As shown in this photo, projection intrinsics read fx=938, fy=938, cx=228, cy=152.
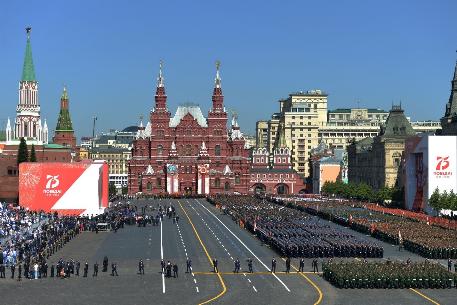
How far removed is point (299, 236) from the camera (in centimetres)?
6369

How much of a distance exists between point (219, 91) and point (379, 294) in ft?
376

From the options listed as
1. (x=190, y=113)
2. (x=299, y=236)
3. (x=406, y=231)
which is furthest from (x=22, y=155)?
(x=406, y=231)

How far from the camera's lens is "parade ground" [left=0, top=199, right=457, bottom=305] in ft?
131

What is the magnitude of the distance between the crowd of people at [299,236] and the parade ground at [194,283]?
93cm

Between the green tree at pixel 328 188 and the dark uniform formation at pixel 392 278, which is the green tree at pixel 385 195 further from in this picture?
the dark uniform formation at pixel 392 278

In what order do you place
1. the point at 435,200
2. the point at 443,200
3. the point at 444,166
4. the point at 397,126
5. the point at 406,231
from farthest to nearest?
the point at 397,126 → the point at 444,166 → the point at 435,200 → the point at 443,200 → the point at 406,231

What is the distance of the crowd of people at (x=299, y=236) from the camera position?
55.3 m

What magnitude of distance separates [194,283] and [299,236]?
2033cm

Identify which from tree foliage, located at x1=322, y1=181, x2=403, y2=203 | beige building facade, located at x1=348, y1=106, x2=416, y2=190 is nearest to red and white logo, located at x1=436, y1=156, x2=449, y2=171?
tree foliage, located at x1=322, y1=181, x2=403, y2=203

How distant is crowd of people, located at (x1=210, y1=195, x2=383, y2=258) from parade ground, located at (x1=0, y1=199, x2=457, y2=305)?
36.7 inches

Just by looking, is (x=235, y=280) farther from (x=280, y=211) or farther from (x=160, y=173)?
(x=160, y=173)

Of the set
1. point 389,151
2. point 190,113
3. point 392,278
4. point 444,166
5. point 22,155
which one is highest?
point 190,113

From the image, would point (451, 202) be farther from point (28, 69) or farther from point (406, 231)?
point (28, 69)

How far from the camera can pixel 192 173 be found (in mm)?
150750
